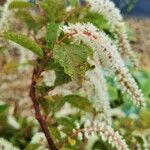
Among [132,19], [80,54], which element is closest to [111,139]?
[80,54]

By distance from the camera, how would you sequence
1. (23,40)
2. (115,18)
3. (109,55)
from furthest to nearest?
1. (115,18)
2. (23,40)
3. (109,55)

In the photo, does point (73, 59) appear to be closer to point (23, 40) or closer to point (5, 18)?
point (23, 40)

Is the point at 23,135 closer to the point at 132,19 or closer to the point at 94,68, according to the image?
the point at 94,68

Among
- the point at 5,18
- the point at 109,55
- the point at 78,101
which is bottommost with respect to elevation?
the point at 78,101

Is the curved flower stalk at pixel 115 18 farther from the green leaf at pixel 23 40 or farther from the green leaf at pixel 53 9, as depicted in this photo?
the green leaf at pixel 53 9

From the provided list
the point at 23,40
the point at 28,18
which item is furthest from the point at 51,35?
the point at 28,18

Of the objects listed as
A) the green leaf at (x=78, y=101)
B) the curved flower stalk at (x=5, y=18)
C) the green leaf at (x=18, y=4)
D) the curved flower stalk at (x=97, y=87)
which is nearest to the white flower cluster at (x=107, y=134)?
the curved flower stalk at (x=97, y=87)
